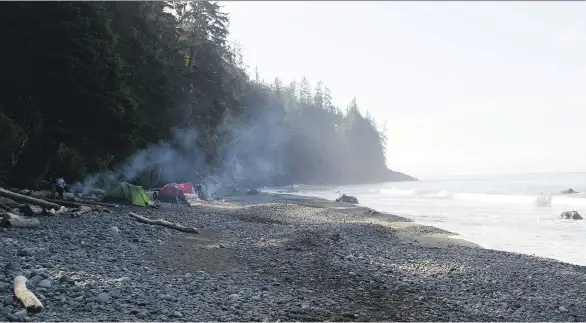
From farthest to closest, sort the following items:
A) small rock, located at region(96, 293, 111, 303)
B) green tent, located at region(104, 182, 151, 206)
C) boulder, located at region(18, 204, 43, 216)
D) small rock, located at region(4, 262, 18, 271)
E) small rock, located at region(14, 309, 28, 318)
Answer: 1. green tent, located at region(104, 182, 151, 206)
2. boulder, located at region(18, 204, 43, 216)
3. small rock, located at region(4, 262, 18, 271)
4. small rock, located at region(96, 293, 111, 303)
5. small rock, located at region(14, 309, 28, 318)

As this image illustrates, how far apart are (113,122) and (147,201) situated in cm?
518

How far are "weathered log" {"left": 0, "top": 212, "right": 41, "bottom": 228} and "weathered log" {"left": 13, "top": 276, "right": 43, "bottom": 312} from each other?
5.21 metres

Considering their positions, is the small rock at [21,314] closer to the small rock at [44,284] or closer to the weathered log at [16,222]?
the small rock at [44,284]

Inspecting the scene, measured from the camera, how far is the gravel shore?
23.4ft

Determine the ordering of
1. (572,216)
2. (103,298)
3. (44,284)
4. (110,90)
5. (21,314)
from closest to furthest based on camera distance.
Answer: (21,314)
(103,298)
(44,284)
(110,90)
(572,216)

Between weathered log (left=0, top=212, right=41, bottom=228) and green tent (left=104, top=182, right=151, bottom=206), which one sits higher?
green tent (left=104, top=182, right=151, bottom=206)

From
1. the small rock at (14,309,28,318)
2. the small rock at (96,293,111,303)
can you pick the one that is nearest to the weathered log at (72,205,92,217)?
the small rock at (96,293,111,303)

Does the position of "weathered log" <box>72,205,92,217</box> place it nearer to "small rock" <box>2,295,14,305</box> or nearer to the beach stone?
the beach stone

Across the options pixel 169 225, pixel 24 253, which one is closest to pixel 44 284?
pixel 24 253

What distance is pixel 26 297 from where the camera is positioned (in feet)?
21.0

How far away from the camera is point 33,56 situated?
16.8m

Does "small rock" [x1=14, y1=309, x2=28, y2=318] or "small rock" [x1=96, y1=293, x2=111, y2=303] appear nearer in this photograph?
"small rock" [x1=14, y1=309, x2=28, y2=318]

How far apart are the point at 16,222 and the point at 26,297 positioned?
6289 millimetres

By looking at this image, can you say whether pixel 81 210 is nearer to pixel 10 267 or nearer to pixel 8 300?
pixel 10 267
